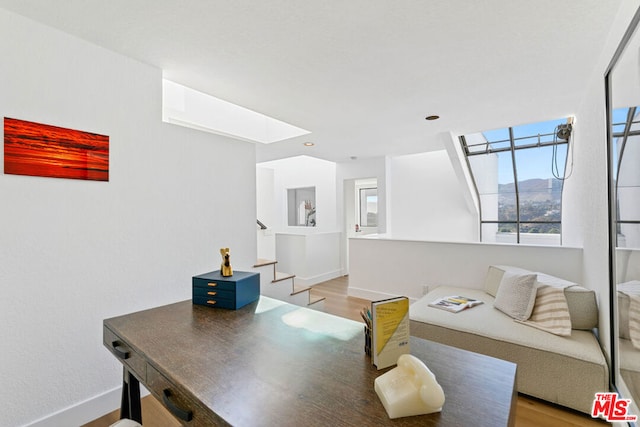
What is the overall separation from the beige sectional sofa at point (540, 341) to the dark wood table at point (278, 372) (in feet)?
4.35

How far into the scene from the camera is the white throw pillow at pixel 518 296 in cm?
225

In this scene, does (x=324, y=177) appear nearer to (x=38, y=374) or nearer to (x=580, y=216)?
(x=580, y=216)

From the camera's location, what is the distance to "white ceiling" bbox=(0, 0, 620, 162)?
1.58 m

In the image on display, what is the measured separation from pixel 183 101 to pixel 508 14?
306 centimetres

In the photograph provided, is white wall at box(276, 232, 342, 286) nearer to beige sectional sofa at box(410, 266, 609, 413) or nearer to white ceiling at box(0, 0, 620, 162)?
white ceiling at box(0, 0, 620, 162)

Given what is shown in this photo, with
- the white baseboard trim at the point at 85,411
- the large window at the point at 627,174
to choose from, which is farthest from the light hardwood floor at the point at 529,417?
the large window at the point at 627,174

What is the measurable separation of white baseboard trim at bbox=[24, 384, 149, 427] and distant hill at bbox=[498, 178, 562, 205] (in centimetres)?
595

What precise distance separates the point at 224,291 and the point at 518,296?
2.26m

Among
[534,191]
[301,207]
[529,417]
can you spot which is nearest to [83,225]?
[529,417]

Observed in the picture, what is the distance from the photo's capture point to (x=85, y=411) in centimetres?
181

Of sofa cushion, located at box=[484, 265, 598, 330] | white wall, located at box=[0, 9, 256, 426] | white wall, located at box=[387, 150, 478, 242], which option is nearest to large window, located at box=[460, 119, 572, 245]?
white wall, located at box=[387, 150, 478, 242]

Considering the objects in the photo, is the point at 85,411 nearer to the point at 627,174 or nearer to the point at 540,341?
the point at 540,341

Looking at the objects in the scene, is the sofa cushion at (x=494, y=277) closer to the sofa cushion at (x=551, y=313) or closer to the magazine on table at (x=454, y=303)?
the magazine on table at (x=454, y=303)

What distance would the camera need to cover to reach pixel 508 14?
162 centimetres
